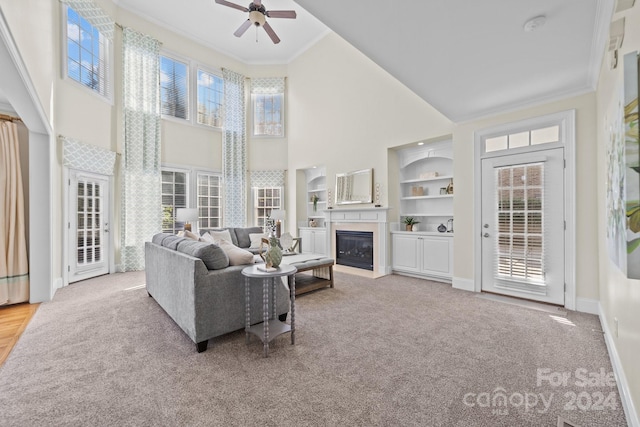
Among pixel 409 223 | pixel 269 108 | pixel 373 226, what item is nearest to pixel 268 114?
pixel 269 108

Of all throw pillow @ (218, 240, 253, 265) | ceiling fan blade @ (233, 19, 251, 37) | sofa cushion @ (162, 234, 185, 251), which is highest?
ceiling fan blade @ (233, 19, 251, 37)

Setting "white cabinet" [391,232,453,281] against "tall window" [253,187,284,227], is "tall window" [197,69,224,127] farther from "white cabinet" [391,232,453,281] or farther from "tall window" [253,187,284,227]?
"white cabinet" [391,232,453,281]

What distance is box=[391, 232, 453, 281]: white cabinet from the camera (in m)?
4.52

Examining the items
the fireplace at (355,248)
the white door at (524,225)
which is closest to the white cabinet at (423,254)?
the fireplace at (355,248)

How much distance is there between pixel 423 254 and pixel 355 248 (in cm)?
148

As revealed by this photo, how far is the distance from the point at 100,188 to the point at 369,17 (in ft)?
18.0

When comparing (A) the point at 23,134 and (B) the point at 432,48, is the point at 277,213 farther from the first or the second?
(B) the point at 432,48

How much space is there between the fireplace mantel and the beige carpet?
209cm

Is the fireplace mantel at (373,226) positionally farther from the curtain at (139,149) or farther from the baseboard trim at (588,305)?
the curtain at (139,149)

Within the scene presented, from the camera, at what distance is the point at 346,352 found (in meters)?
2.22

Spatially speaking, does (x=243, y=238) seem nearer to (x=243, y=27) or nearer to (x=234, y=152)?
(x=234, y=152)

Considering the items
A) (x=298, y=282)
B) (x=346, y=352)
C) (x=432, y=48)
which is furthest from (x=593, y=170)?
(x=298, y=282)

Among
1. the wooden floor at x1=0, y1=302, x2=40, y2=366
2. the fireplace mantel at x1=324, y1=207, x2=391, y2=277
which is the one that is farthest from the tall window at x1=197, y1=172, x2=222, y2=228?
the wooden floor at x1=0, y1=302, x2=40, y2=366

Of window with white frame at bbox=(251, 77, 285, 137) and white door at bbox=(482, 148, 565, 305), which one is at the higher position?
window with white frame at bbox=(251, 77, 285, 137)
